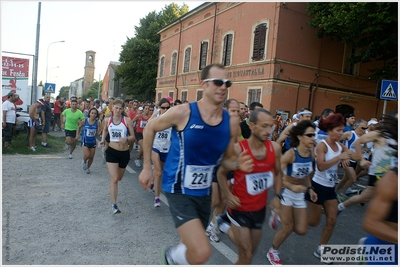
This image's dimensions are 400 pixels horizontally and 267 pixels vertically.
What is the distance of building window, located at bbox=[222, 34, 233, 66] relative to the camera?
21.4 m

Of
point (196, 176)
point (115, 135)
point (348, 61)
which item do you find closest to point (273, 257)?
point (196, 176)

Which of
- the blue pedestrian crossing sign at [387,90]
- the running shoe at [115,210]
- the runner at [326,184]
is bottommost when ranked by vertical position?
the running shoe at [115,210]

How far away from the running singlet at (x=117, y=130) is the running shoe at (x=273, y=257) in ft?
10.7

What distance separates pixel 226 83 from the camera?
3133 millimetres

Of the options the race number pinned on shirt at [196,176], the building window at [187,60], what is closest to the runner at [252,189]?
the race number pinned on shirt at [196,176]

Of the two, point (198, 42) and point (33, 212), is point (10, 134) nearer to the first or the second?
point (33, 212)

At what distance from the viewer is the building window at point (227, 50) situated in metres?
21.4

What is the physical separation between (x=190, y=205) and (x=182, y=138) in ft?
2.03

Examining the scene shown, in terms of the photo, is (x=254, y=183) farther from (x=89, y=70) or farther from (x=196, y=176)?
(x=89, y=70)

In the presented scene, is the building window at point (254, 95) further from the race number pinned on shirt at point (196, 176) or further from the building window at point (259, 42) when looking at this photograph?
the race number pinned on shirt at point (196, 176)

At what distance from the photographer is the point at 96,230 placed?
15.1ft

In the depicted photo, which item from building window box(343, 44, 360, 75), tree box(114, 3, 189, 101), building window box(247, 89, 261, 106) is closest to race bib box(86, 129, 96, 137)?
building window box(247, 89, 261, 106)

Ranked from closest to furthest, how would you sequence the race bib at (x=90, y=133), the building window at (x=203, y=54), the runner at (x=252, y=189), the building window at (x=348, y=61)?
1. the runner at (x=252, y=189)
2. the race bib at (x=90, y=133)
3. the building window at (x=348, y=61)
4. the building window at (x=203, y=54)

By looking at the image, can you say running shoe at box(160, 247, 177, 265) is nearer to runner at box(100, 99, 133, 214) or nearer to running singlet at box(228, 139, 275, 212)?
running singlet at box(228, 139, 275, 212)
